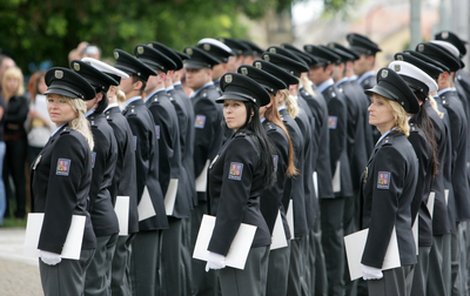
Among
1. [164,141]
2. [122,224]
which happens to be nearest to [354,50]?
[164,141]

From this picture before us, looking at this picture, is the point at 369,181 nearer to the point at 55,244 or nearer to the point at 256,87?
the point at 256,87

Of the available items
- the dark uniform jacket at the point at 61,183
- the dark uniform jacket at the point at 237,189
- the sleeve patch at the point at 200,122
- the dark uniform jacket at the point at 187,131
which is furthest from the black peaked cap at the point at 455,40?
the dark uniform jacket at the point at 61,183

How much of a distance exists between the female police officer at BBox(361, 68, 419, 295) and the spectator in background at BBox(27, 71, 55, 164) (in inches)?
321

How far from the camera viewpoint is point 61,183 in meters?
8.84

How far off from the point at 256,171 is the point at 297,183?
173cm

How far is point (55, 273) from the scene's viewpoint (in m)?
8.98

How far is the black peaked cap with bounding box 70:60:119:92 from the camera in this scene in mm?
9727

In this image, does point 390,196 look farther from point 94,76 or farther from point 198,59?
point 198,59

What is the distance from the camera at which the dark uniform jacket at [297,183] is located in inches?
415

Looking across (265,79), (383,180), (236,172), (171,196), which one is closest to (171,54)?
(171,196)

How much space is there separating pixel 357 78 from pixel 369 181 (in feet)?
19.2

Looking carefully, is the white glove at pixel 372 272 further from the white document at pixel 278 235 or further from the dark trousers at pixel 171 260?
the dark trousers at pixel 171 260

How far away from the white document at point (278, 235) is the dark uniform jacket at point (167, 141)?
1842mm

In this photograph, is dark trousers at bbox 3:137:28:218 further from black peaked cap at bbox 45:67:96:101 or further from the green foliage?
black peaked cap at bbox 45:67:96:101
